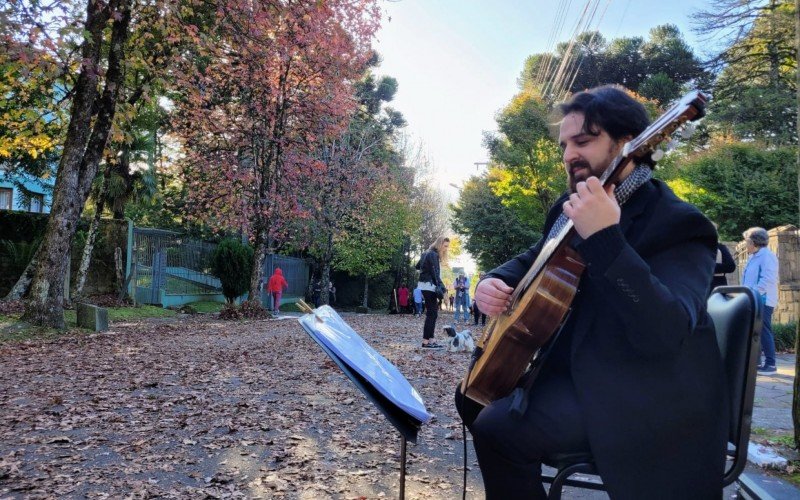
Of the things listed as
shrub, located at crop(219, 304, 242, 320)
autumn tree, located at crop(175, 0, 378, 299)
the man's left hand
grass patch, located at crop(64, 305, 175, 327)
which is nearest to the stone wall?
autumn tree, located at crop(175, 0, 378, 299)

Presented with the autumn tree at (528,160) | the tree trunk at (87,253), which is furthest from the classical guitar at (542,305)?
the autumn tree at (528,160)

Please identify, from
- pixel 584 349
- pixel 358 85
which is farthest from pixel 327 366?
pixel 358 85

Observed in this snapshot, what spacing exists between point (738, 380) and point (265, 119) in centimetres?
1893

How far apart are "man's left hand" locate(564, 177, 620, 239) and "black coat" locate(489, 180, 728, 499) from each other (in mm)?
30

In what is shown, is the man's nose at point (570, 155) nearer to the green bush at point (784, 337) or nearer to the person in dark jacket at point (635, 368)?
the person in dark jacket at point (635, 368)

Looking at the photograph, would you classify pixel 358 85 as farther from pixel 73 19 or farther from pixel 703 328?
pixel 703 328

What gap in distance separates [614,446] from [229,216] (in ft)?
65.1

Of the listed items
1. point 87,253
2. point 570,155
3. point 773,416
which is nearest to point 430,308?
point 773,416

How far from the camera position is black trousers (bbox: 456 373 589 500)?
65.9 inches

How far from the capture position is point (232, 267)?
21.3 metres

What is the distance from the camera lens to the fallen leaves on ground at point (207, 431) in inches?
137

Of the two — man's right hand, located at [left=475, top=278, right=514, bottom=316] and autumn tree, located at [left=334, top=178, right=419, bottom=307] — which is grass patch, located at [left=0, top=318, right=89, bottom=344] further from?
autumn tree, located at [left=334, top=178, right=419, bottom=307]

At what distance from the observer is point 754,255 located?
8.20 metres

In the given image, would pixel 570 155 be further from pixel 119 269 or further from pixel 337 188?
pixel 337 188
